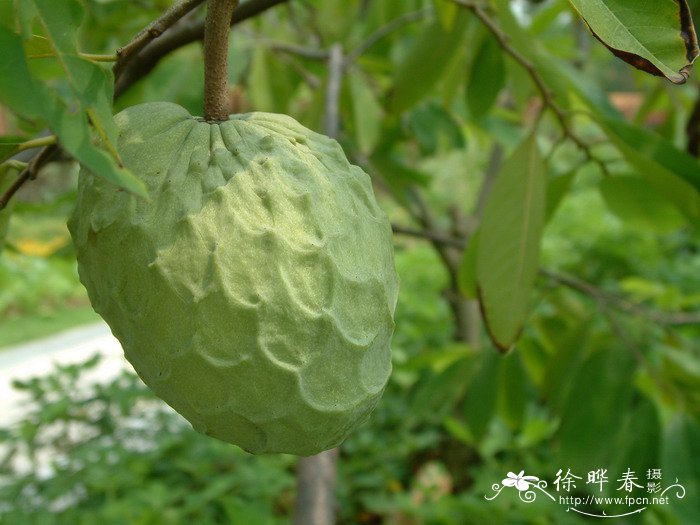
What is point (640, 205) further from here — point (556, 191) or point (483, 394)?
point (483, 394)

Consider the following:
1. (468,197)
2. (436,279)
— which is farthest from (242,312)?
(468,197)

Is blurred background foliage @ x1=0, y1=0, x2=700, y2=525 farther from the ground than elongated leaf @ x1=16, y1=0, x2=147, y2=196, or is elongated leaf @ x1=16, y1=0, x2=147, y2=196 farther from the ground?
elongated leaf @ x1=16, y1=0, x2=147, y2=196

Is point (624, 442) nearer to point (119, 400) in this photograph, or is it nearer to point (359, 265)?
point (359, 265)

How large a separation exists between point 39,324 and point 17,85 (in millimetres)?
6651

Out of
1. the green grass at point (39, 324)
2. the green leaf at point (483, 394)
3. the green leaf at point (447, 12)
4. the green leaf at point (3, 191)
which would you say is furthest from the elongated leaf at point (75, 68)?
the green grass at point (39, 324)

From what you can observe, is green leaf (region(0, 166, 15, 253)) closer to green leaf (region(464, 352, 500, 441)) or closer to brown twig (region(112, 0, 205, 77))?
brown twig (region(112, 0, 205, 77))

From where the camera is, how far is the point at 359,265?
0.56m

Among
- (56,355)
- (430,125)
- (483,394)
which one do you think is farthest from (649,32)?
(56,355)

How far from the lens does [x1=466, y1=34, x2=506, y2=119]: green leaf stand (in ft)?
4.37

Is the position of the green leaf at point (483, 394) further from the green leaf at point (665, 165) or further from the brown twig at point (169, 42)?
the brown twig at point (169, 42)

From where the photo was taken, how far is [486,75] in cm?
136

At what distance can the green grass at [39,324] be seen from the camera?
5891 millimetres

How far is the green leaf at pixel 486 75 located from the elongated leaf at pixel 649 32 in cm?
88

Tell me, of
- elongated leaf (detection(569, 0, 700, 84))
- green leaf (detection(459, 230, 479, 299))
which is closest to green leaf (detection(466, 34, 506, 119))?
green leaf (detection(459, 230, 479, 299))
